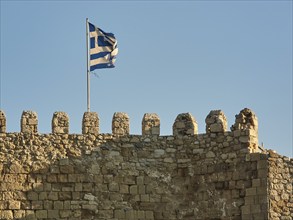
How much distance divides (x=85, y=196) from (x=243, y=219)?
158 inches

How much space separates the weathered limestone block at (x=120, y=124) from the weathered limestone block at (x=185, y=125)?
4.07ft

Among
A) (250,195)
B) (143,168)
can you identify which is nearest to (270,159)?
(250,195)

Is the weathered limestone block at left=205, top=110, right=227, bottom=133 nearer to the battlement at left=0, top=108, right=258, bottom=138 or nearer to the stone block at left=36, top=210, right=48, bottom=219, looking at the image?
the battlement at left=0, top=108, right=258, bottom=138

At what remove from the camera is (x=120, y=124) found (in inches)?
1436

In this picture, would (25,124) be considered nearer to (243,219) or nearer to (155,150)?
(155,150)

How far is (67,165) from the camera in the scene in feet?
118

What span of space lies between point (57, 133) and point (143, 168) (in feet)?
7.74

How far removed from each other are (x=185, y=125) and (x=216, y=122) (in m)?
0.85

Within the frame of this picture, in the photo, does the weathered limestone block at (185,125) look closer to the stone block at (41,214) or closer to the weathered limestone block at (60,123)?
the weathered limestone block at (60,123)

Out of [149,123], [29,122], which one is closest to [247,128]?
[149,123]

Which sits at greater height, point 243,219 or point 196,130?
point 196,130

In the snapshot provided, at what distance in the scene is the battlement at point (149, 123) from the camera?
36031mm

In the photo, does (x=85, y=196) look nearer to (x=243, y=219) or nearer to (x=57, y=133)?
(x=57, y=133)

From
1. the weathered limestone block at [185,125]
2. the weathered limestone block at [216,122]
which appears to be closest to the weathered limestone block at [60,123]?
the weathered limestone block at [185,125]
